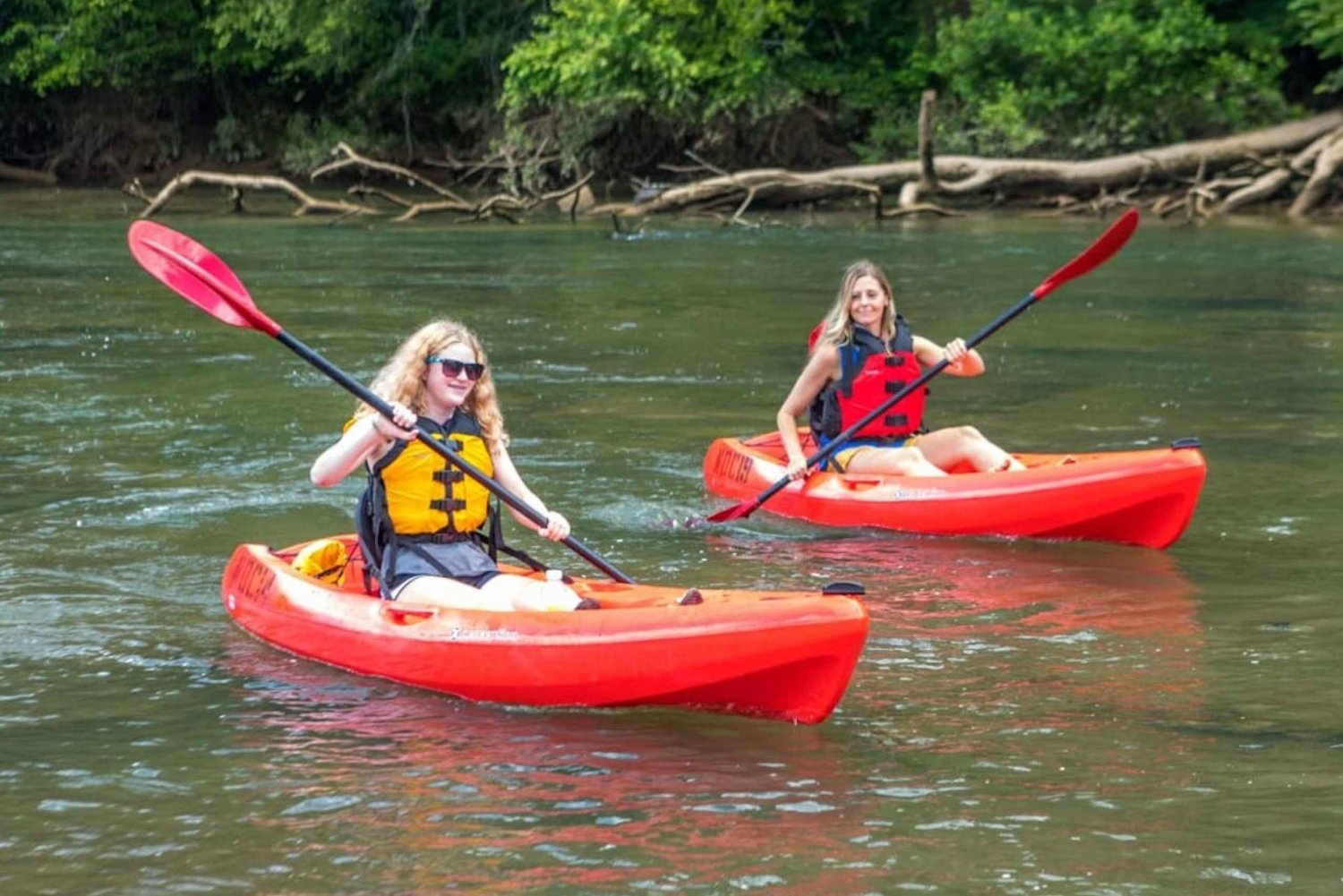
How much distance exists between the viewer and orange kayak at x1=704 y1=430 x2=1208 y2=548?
654cm

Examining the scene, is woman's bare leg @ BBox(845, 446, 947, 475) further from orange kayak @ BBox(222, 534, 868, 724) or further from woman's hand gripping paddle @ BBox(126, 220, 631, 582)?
orange kayak @ BBox(222, 534, 868, 724)

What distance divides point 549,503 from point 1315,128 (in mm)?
14832

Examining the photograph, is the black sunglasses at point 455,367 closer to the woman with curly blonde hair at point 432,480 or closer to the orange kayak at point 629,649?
the woman with curly blonde hair at point 432,480

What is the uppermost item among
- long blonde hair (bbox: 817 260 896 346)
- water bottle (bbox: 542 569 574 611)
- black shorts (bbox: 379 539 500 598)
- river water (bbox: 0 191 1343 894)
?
long blonde hair (bbox: 817 260 896 346)

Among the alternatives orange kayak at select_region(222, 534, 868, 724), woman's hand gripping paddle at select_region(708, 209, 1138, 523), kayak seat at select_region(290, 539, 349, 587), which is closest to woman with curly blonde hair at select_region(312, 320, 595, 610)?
orange kayak at select_region(222, 534, 868, 724)

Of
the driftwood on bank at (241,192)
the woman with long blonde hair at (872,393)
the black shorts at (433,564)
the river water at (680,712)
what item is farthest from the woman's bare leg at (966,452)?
the driftwood on bank at (241,192)

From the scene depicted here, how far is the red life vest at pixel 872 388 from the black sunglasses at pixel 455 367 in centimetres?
223

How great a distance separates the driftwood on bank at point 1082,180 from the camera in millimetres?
19656

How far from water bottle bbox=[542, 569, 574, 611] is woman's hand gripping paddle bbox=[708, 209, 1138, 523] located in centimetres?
207

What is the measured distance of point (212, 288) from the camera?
18.0 ft

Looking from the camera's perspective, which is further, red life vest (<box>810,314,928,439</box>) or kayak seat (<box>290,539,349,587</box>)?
red life vest (<box>810,314,928,439</box>)

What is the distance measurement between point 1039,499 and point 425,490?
240cm

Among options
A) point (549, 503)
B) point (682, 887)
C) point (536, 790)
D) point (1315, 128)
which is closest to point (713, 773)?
point (536, 790)

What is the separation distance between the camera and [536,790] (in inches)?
167
